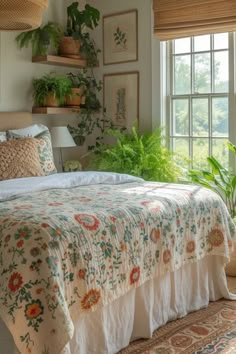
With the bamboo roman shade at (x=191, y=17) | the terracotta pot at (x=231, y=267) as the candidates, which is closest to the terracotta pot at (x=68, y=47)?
the bamboo roman shade at (x=191, y=17)

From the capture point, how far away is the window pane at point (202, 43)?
4406 mm

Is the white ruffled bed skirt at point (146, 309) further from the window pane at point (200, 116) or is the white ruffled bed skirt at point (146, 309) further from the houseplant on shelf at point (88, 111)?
the houseplant on shelf at point (88, 111)

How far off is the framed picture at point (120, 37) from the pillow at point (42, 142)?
121cm

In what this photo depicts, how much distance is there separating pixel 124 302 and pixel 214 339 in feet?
1.91

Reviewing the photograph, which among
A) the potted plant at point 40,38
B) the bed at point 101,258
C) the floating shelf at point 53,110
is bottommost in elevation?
the bed at point 101,258

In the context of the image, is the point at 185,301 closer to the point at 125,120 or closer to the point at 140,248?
the point at 140,248

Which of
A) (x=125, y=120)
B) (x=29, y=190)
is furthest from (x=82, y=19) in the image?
(x=29, y=190)

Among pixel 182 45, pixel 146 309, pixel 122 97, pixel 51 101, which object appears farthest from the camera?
pixel 122 97

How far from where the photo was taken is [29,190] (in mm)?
3010

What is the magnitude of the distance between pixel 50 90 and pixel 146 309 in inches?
100

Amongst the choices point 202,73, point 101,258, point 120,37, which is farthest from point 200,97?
point 101,258

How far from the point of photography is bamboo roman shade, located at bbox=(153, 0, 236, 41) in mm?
4082

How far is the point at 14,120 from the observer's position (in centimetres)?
443

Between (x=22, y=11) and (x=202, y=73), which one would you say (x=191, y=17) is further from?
(x=22, y=11)
